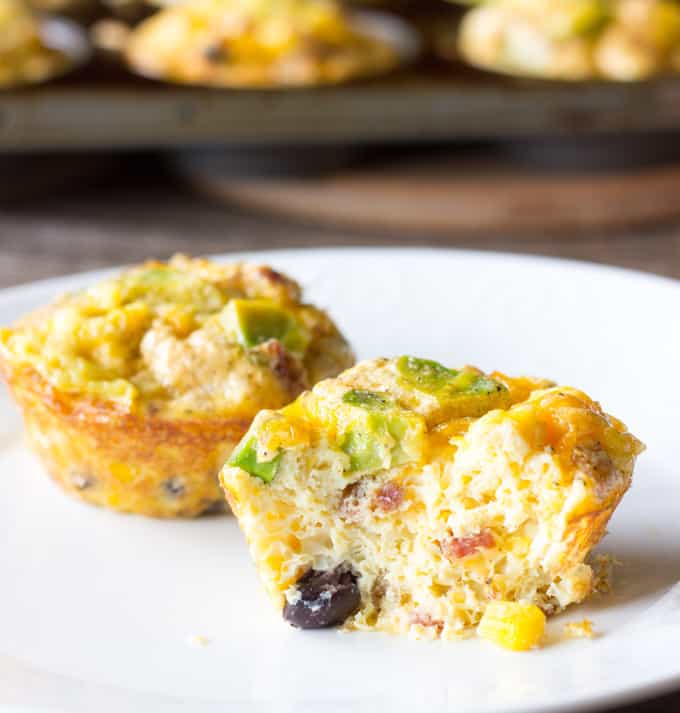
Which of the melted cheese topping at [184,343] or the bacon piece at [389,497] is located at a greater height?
the bacon piece at [389,497]

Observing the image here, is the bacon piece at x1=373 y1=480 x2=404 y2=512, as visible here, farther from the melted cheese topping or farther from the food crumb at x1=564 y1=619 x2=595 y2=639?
the melted cheese topping

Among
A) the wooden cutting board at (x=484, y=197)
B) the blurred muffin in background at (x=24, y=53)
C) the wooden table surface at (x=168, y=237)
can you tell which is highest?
the blurred muffin in background at (x=24, y=53)

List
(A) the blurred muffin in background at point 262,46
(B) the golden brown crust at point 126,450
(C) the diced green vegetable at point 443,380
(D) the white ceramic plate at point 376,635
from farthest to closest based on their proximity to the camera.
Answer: (A) the blurred muffin in background at point 262,46, (B) the golden brown crust at point 126,450, (C) the diced green vegetable at point 443,380, (D) the white ceramic plate at point 376,635

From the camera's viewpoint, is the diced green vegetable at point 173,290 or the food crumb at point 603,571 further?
the diced green vegetable at point 173,290

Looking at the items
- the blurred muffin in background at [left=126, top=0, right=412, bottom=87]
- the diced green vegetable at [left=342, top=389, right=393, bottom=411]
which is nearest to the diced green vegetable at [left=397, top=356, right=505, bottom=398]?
the diced green vegetable at [left=342, top=389, right=393, bottom=411]

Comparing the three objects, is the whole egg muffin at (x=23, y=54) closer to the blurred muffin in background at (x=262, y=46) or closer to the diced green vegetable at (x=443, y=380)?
the blurred muffin in background at (x=262, y=46)

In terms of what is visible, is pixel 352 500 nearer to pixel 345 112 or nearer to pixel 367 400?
pixel 367 400

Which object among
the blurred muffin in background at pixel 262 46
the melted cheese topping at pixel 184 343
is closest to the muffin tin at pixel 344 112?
the blurred muffin in background at pixel 262 46
